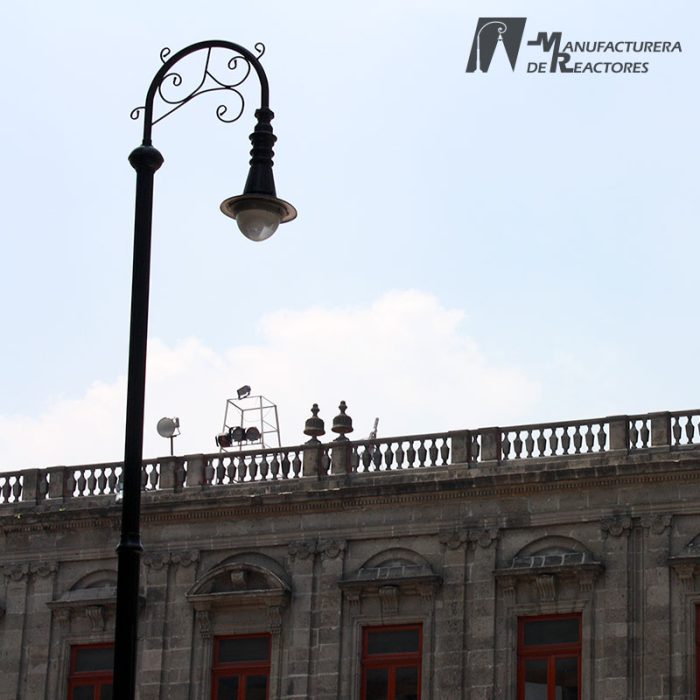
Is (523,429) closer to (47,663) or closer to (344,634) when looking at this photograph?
(344,634)

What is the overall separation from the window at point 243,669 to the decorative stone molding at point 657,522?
7356mm

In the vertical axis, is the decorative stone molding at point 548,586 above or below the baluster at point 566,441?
below

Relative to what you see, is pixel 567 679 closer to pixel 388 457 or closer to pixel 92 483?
pixel 388 457

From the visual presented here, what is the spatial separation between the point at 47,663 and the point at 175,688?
284 centimetres

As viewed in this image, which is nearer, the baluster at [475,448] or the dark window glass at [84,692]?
the baluster at [475,448]

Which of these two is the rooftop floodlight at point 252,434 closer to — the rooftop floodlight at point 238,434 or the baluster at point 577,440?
the rooftop floodlight at point 238,434

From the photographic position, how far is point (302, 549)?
36.8 m

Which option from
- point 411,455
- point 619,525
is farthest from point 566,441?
point 411,455

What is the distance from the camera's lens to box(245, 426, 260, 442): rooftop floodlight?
3941cm

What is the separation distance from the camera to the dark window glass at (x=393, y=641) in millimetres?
35562

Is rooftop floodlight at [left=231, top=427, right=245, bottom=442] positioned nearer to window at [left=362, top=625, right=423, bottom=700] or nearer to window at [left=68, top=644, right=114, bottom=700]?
window at [left=68, top=644, right=114, bottom=700]

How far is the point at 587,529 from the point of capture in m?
34.9

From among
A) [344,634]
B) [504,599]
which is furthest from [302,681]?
[504,599]

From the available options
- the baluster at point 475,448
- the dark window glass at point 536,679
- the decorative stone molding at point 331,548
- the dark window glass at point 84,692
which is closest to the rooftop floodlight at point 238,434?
the decorative stone molding at point 331,548
